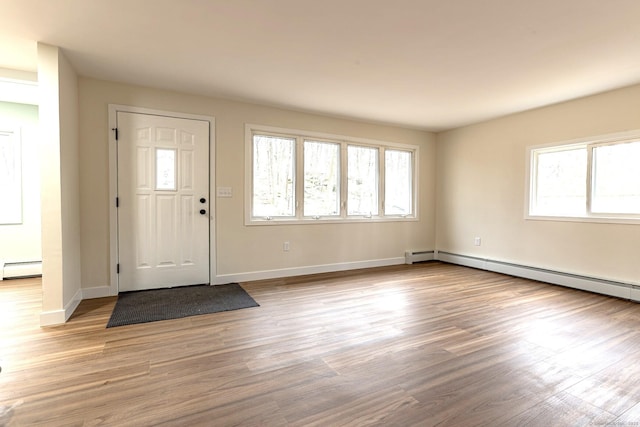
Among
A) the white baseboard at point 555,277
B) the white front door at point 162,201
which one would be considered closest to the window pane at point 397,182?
the white baseboard at point 555,277

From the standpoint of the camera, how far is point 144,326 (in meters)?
2.80

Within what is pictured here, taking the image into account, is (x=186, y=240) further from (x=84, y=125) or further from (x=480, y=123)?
(x=480, y=123)

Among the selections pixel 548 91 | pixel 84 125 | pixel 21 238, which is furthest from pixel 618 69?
pixel 21 238

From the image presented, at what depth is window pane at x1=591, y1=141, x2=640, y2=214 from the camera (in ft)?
12.0

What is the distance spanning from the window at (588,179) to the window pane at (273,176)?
3.49 meters

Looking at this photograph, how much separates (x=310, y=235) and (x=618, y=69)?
3945 mm

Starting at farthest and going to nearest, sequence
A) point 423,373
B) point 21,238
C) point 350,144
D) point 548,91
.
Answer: point 350,144 → point 21,238 → point 548,91 → point 423,373

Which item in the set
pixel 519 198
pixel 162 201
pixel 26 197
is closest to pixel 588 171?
pixel 519 198

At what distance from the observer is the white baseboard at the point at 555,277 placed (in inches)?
144

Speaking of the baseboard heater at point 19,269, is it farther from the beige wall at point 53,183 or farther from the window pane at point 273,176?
the window pane at point 273,176

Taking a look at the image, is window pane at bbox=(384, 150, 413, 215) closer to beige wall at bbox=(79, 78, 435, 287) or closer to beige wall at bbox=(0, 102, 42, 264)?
beige wall at bbox=(79, 78, 435, 287)

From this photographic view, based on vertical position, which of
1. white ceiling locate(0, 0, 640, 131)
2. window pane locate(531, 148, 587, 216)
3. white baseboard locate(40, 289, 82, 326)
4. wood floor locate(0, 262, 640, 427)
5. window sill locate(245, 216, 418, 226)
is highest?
white ceiling locate(0, 0, 640, 131)

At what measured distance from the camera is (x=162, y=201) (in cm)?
386

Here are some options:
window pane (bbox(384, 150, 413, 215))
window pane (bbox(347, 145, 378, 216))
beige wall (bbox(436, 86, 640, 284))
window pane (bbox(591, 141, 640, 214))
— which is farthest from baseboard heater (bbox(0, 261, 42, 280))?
window pane (bbox(591, 141, 640, 214))
